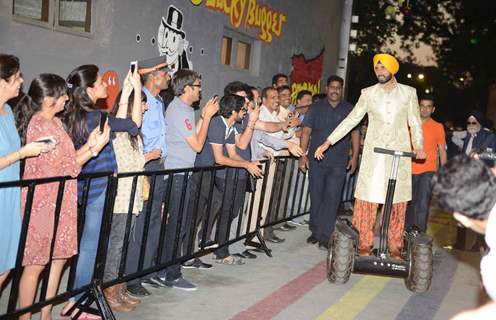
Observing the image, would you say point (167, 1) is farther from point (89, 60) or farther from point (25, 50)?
point (25, 50)

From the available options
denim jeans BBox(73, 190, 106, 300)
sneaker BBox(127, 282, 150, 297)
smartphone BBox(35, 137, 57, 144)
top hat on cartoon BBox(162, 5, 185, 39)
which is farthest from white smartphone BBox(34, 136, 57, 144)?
top hat on cartoon BBox(162, 5, 185, 39)

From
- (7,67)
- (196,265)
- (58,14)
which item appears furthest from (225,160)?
(7,67)

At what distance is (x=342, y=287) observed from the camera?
24.4 ft

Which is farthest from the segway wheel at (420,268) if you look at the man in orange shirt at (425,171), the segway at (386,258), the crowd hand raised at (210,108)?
the crowd hand raised at (210,108)

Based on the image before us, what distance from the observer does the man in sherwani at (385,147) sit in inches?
299

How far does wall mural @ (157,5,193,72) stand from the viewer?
420 inches

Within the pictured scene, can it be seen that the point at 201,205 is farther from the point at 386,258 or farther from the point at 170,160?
the point at 386,258

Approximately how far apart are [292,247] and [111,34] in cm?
381

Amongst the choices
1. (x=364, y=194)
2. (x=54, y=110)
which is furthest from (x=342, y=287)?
(x=54, y=110)

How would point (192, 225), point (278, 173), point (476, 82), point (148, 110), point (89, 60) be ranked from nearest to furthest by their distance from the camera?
point (148, 110) < point (192, 225) < point (89, 60) < point (278, 173) < point (476, 82)

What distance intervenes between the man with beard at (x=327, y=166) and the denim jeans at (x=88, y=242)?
4.40m

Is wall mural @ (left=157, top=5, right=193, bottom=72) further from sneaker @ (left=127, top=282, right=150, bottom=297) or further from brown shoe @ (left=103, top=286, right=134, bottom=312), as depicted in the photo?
brown shoe @ (left=103, top=286, right=134, bottom=312)

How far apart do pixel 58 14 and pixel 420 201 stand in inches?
206

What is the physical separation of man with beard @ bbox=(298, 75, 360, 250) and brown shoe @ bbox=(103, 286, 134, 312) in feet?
12.9
